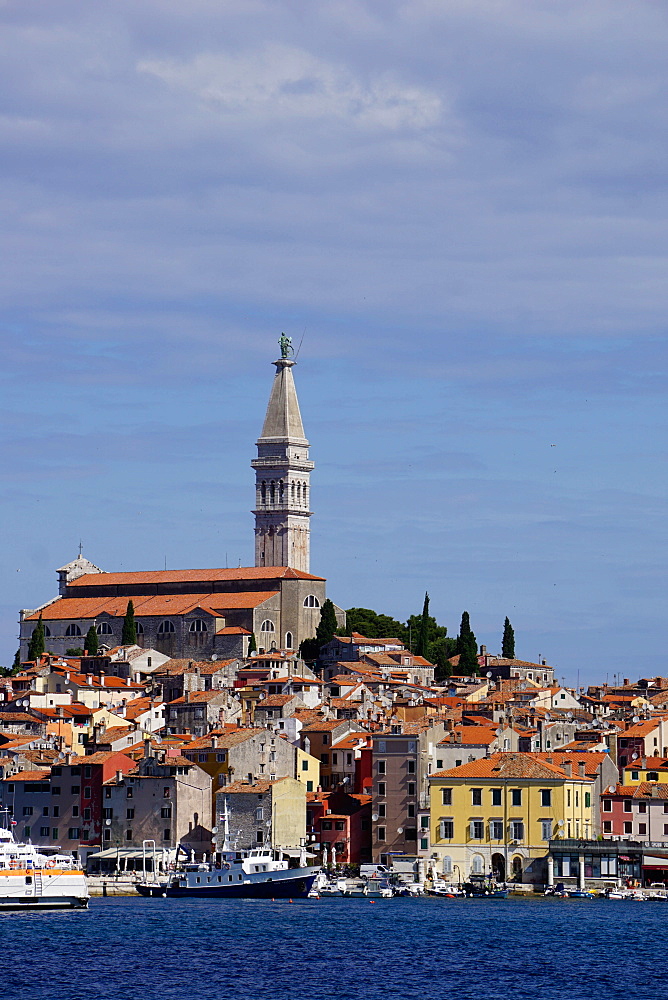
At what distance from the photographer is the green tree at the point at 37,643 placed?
136 meters

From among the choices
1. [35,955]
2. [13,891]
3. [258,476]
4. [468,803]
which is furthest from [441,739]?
[258,476]

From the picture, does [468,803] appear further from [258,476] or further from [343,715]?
[258,476]

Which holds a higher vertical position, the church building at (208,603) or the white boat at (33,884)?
the church building at (208,603)

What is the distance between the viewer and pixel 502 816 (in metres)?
84.7

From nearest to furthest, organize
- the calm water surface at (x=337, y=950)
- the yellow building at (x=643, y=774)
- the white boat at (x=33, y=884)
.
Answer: the calm water surface at (x=337, y=950) → the white boat at (x=33, y=884) → the yellow building at (x=643, y=774)

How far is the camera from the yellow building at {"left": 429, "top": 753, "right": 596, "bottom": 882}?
84250 mm

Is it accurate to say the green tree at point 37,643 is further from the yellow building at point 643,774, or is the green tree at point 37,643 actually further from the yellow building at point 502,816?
the yellow building at point 502,816

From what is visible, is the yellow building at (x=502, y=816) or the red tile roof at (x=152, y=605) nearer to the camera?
the yellow building at (x=502, y=816)

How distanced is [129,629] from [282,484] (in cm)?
2849

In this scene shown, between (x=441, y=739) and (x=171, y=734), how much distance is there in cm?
1762

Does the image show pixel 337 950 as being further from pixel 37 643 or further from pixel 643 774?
pixel 37 643

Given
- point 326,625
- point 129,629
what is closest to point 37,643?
point 129,629

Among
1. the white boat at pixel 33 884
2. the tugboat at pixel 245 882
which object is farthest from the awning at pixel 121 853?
the white boat at pixel 33 884

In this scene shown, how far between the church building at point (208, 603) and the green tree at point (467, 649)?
37.6 feet
